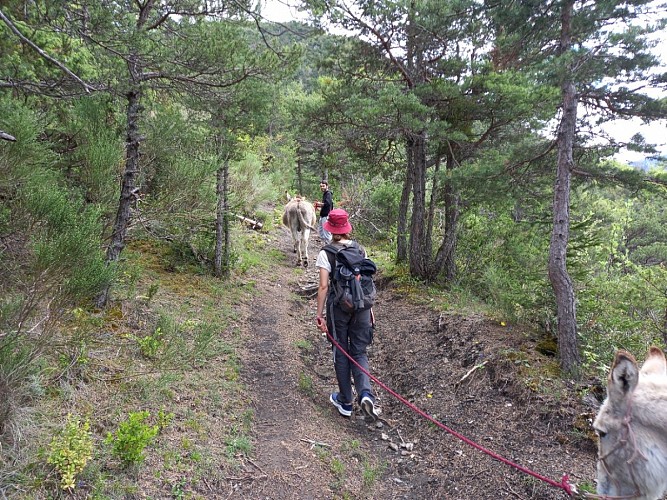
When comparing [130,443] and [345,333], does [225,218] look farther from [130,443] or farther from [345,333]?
[130,443]

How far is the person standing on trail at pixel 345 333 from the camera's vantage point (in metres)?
4.83

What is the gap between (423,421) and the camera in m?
4.94

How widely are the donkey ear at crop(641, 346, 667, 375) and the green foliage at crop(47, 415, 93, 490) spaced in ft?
12.1

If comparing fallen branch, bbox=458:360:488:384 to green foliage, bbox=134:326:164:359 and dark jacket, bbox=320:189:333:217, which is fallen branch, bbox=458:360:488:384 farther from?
dark jacket, bbox=320:189:333:217

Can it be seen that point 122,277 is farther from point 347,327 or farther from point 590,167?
point 590,167

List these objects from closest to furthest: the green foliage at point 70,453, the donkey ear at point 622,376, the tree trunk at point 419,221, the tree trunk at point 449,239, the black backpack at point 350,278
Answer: the donkey ear at point 622,376 < the green foliage at point 70,453 < the black backpack at point 350,278 < the tree trunk at point 449,239 < the tree trunk at point 419,221

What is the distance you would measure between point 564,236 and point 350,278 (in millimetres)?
2898

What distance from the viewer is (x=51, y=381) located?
343cm

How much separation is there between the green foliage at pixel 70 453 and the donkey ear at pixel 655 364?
369 cm

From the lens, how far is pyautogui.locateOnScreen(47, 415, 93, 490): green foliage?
2.59 m

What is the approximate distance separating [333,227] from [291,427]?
2.41m

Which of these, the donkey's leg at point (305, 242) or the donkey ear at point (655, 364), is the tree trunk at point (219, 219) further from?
the donkey ear at point (655, 364)

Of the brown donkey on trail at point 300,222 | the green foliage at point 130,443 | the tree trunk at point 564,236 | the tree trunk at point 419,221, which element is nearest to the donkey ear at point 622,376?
the green foliage at point 130,443

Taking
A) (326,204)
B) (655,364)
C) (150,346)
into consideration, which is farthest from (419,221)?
(655,364)
